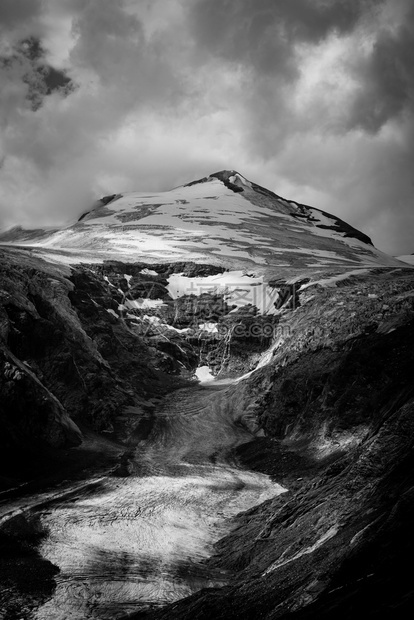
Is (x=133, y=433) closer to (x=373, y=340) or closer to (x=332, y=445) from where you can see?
(x=332, y=445)

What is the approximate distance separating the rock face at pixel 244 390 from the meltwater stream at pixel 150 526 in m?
1.27

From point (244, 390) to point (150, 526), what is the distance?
146 feet

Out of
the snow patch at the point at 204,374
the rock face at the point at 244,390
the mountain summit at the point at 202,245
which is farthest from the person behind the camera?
the mountain summit at the point at 202,245

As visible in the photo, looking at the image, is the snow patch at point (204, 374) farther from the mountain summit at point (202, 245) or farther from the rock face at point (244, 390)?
the mountain summit at point (202, 245)

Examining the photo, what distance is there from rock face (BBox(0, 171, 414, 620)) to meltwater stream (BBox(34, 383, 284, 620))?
1.27 meters

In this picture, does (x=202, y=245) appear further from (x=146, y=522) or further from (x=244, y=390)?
(x=146, y=522)

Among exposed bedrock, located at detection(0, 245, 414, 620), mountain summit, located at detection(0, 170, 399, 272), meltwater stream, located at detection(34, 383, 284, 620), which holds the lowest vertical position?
meltwater stream, located at detection(34, 383, 284, 620)

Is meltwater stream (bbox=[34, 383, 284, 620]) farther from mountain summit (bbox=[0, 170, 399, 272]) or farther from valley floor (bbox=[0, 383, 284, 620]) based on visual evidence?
mountain summit (bbox=[0, 170, 399, 272])

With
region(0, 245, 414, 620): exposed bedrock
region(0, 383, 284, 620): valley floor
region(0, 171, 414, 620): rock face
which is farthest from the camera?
region(0, 383, 284, 620): valley floor

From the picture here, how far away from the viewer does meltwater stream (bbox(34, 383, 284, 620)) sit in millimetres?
33562

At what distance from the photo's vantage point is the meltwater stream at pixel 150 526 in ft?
110

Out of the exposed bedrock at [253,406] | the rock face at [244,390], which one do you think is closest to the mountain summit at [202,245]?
the rock face at [244,390]

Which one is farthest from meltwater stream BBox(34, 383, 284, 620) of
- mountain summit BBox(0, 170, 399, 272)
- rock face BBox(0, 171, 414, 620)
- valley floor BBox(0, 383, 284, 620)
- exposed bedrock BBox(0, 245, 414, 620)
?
mountain summit BBox(0, 170, 399, 272)

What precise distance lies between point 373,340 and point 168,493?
37.1m
